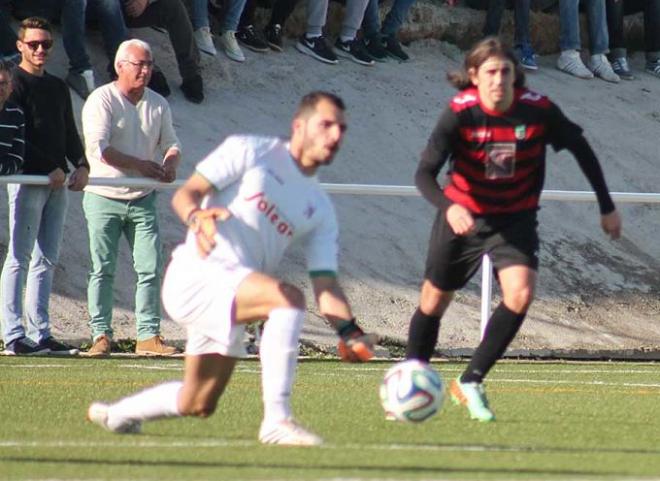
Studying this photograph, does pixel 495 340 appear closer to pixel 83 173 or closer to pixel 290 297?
pixel 290 297

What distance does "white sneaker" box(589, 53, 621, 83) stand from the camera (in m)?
20.8

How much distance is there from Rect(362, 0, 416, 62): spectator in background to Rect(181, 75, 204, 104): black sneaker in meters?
2.13

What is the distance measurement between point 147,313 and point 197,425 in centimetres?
400

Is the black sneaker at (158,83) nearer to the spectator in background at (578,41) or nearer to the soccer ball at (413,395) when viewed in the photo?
the spectator in background at (578,41)

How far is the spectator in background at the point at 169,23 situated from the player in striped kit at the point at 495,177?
6920 millimetres

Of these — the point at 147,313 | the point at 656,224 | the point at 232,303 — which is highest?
the point at 232,303

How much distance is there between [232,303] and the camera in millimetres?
7207

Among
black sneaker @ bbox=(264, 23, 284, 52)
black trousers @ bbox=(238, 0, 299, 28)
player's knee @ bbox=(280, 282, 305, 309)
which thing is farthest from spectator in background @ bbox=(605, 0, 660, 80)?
player's knee @ bbox=(280, 282, 305, 309)

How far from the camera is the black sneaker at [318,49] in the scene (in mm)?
18531

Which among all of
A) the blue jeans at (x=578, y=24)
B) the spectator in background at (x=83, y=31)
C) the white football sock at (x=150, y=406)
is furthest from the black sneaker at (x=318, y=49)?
the white football sock at (x=150, y=406)

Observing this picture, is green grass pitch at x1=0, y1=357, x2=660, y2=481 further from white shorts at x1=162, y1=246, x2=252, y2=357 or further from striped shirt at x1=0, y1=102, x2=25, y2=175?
striped shirt at x1=0, y1=102, x2=25, y2=175

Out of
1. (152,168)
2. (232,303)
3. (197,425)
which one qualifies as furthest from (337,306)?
(152,168)

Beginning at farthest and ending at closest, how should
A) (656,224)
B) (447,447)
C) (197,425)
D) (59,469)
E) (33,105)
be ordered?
(656,224) < (33,105) < (197,425) < (447,447) < (59,469)

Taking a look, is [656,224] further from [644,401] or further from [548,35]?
[644,401]
